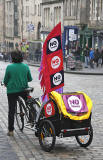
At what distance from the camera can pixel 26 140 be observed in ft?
30.9

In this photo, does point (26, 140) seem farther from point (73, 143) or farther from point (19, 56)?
point (19, 56)

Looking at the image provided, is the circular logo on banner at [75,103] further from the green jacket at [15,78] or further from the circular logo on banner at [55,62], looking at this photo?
the green jacket at [15,78]

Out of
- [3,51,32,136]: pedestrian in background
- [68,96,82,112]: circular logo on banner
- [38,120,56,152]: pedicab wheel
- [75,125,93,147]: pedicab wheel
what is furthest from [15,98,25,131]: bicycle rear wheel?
[68,96,82,112]: circular logo on banner

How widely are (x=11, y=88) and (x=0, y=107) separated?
5107mm

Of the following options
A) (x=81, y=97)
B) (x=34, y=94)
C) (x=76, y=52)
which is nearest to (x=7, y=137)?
(x=81, y=97)

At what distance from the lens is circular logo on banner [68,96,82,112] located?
331 inches

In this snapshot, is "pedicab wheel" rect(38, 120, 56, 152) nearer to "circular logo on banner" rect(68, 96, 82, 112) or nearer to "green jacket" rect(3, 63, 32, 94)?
"circular logo on banner" rect(68, 96, 82, 112)

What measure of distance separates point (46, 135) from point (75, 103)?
27.7 inches

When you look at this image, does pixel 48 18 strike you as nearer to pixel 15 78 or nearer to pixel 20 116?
pixel 20 116

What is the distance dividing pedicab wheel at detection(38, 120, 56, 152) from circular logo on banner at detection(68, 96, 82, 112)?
44 centimetres

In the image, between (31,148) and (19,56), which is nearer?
(31,148)

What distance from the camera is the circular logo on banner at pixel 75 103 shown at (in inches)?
331

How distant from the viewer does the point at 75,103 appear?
8.48 meters

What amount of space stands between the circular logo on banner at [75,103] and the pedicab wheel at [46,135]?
436 mm
